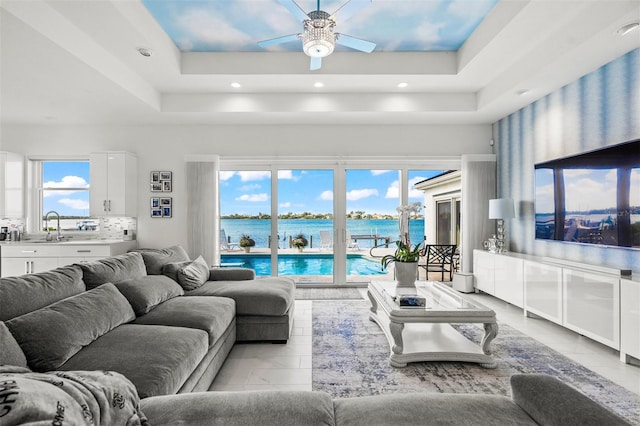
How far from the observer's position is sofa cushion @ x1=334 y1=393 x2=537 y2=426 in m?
1.12

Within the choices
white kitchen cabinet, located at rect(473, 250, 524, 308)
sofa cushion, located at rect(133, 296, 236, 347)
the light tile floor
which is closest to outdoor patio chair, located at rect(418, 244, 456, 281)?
white kitchen cabinet, located at rect(473, 250, 524, 308)

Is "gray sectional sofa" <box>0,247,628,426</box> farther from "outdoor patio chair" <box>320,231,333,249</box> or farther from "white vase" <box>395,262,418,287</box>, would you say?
"outdoor patio chair" <box>320,231,333,249</box>

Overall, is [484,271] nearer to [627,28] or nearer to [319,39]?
[627,28]

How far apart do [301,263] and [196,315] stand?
3.27m

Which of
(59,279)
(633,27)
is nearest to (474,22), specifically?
(633,27)

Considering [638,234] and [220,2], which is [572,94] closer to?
[638,234]

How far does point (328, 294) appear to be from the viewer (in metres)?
4.96

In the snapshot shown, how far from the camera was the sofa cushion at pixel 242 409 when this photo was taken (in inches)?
43.4

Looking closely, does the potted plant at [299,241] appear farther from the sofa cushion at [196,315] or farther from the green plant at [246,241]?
the sofa cushion at [196,315]

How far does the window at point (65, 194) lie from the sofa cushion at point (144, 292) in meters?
3.52

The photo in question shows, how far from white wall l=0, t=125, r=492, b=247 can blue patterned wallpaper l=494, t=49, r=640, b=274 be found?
2.40 feet

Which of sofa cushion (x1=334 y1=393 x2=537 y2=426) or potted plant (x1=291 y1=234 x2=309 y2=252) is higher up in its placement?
potted plant (x1=291 y1=234 x2=309 y2=252)

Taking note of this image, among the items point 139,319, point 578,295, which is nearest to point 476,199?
point 578,295

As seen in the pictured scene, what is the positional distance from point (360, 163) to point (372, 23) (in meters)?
2.27
